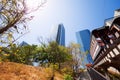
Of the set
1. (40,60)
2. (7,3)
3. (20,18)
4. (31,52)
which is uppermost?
(7,3)

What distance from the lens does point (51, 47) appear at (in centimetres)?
4266

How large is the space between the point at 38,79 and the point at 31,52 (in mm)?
30053

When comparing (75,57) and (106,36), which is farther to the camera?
(75,57)

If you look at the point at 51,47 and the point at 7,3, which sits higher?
the point at 7,3

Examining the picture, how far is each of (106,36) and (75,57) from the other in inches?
785

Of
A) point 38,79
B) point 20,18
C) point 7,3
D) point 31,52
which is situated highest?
point 7,3

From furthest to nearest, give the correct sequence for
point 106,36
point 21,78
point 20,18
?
point 106,36
point 21,78
point 20,18

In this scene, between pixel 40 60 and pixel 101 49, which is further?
pixel 40 60

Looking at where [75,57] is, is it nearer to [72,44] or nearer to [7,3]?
[72,44]

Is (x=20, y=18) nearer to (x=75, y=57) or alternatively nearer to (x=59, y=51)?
(x=75, y=57)

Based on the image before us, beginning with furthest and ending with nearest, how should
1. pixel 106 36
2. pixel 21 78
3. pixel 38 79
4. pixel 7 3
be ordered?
pixel 106 36
pixel 38 79
pixel 21 78
pixel 7 3

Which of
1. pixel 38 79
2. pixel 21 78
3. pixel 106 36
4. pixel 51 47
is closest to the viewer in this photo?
pixel 21 78

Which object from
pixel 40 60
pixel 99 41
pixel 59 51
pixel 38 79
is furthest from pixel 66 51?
pixel 38 79

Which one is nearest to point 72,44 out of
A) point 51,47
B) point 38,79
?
point 51,47
